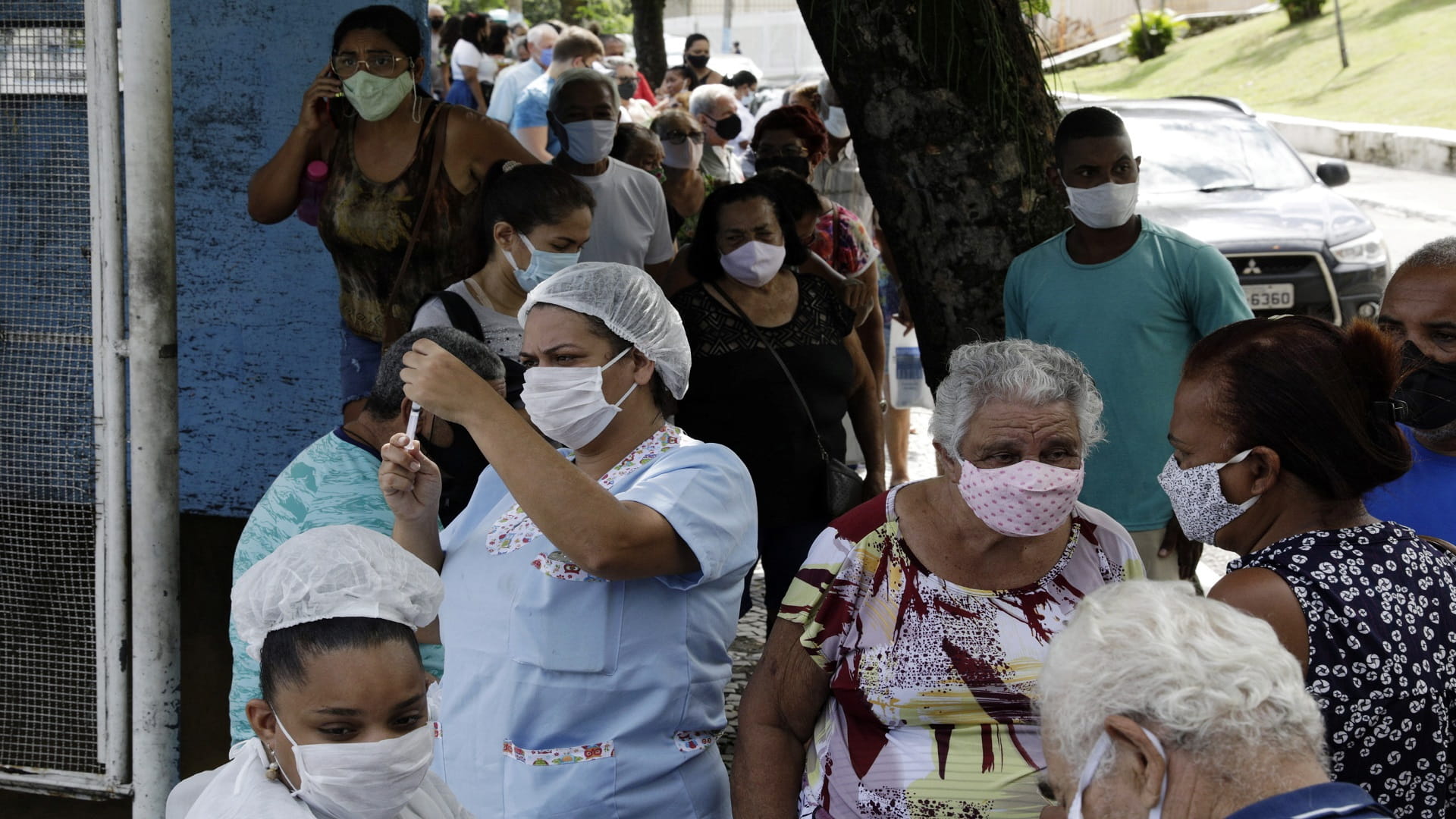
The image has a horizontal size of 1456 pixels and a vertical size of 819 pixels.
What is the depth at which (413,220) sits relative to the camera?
4.35 m

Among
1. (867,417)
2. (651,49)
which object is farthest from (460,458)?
(651,49)

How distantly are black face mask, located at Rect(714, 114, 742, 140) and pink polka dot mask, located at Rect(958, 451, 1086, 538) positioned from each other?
240 inches

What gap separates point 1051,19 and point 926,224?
2.79ft

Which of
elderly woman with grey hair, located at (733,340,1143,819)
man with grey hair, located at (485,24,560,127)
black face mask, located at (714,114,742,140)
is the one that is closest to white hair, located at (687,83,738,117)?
black face mask, located at (714,114,742,140)

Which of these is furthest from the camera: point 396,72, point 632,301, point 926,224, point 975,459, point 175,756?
point 396,72

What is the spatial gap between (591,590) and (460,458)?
1044mm

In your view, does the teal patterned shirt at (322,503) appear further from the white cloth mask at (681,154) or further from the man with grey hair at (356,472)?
the white cloth mask at (681,154)

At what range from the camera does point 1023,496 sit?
263 centimetres

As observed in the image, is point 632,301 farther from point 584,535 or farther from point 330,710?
point 330,710

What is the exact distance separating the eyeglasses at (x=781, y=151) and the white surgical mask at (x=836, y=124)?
1.26 m

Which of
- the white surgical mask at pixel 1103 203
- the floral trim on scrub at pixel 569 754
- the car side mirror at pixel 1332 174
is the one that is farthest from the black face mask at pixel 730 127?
the floral trim on scrub at pixel 569 754

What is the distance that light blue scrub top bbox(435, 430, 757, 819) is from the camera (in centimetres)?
268

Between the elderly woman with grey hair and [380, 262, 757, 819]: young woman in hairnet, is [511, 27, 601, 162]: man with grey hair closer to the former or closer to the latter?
[380, 262, 757, 819]: young woman in hairnet

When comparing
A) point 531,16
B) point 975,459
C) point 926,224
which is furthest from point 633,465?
point 531,16
